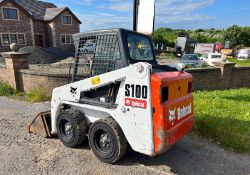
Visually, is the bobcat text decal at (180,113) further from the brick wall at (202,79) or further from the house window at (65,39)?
the house window at (65,39)

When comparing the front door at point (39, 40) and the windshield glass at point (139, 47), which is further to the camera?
the front door at point (39, 40)

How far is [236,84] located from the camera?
41.1ft

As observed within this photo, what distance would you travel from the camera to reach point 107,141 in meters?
4.55

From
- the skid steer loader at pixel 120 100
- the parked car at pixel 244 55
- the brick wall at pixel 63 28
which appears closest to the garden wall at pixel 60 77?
the skid steer loader at pixel 120 100

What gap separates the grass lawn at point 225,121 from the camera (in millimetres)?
5598

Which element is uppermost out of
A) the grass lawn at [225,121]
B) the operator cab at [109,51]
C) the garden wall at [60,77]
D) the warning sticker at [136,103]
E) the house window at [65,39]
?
the house window at [65,39]

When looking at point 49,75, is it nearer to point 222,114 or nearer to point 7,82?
point 7,82

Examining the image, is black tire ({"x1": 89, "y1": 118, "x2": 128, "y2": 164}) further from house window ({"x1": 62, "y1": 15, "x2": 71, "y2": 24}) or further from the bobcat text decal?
house window ({"x1": 62, "y1": 15, "x2": 71, "y2": 24})

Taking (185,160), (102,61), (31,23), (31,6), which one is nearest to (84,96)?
(102,61)

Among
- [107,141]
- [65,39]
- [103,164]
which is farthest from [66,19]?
[103,164]

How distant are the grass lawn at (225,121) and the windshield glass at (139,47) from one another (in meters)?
2.50

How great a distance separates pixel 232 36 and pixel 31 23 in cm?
4276

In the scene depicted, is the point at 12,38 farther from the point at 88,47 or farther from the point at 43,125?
the point at 88,47

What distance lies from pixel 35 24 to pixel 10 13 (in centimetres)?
419
